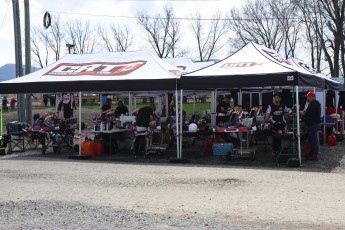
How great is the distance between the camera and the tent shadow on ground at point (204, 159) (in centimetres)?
1275

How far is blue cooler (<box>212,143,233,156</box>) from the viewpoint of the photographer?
14243 millimetres

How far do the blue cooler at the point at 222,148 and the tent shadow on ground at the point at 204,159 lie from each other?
158mm

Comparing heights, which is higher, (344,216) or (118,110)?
(118,110)

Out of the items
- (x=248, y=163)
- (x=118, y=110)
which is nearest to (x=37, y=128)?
(x=118, y=110)

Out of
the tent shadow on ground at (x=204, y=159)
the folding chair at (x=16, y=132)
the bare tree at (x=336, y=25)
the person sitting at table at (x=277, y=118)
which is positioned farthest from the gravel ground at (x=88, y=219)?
the bare tree at (x=336, y=25)

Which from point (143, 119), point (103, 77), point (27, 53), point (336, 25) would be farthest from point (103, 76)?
point (336, 25)

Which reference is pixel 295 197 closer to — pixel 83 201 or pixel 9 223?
pixel 83 201

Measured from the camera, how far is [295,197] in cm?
849

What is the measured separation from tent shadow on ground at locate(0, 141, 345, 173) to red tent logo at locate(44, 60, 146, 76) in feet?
8.60

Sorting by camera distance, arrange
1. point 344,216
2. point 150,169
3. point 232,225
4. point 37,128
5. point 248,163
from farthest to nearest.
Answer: point 37,128 < point 248,163 < point 150,169 < point 344,216 < point 232,225

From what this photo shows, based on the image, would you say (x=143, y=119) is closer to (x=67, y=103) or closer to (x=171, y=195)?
(x=67, y=103)

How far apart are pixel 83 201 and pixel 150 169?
421 cm

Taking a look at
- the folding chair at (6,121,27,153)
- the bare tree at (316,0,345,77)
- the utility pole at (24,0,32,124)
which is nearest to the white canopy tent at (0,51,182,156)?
the folding chair at (6,121,27,153)

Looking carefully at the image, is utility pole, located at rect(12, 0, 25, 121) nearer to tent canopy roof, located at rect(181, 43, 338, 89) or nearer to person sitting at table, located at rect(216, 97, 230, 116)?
person sitting at table, located at rect(216, 97, 230, 116)
